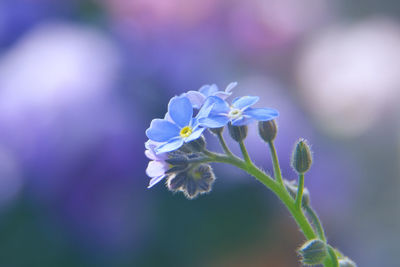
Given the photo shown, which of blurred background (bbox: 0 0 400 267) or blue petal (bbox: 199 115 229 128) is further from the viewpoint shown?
blurred background (bbox: 0 0 400 267)

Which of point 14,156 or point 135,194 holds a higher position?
point 14,156

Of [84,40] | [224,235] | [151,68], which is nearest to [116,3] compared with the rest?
[84,40]

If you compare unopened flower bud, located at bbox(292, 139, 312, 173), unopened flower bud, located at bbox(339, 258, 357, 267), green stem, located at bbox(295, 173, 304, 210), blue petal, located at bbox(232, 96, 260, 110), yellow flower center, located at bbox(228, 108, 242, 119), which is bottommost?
unopened flower bud, located at bbox(339, 258, 357, 267)

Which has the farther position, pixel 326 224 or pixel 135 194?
pixel 326 224

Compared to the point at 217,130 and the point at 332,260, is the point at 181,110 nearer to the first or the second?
the point at 217,130

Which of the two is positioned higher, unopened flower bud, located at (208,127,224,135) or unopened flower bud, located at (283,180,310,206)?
unopened flower bud, located at (208,127,224,135)

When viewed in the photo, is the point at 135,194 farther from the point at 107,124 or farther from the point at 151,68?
the point at 151,68

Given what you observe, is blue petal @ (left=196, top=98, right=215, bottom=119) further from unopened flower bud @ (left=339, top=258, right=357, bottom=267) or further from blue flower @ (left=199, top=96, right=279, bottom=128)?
unopened flower bud @ (left=339, top=258, right=357, bottom=267)

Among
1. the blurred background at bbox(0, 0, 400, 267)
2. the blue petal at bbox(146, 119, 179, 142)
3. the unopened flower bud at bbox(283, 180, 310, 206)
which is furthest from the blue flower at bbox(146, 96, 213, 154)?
the blurred background at bbox(0, 0, 400, 267)
